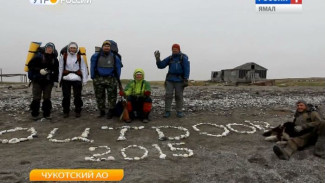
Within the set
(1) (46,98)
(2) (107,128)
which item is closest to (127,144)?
(2) (107,128)

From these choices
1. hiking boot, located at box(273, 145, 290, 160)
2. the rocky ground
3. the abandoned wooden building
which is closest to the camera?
the rocky ground

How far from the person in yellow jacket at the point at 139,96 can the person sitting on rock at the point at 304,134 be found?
5277mm

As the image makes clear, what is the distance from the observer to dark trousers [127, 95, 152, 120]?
11.2 m

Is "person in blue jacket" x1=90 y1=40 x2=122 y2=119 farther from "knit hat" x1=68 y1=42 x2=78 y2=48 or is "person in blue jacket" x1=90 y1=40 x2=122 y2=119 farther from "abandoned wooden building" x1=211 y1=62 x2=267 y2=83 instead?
"abandoned wooden building" x1=211 y1=62 x2=267 y2=83

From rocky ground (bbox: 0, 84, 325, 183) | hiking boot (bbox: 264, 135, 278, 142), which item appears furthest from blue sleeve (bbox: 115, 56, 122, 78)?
hiking boot (bbox: 264, 135, 278, 142)

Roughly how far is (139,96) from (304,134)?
5.93 m

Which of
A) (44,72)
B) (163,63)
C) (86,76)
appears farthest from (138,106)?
(44,72)

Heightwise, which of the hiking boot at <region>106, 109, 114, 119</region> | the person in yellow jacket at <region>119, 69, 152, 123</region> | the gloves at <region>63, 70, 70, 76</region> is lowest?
the hiking boot at <region>106, 109, 114, 119</region>

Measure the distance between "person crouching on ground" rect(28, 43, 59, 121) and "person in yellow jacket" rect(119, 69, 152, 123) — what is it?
272cm

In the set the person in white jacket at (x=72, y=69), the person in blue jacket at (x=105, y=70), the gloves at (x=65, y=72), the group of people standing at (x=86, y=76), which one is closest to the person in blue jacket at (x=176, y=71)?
the group of people standing at (x=86, y=76)

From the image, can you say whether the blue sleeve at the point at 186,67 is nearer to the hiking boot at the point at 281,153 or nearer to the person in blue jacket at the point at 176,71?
the person in blue jacket at the point at 176,71

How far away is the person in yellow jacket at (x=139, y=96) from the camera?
11.1 metres

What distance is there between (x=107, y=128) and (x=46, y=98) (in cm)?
281

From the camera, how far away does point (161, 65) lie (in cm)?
1188
